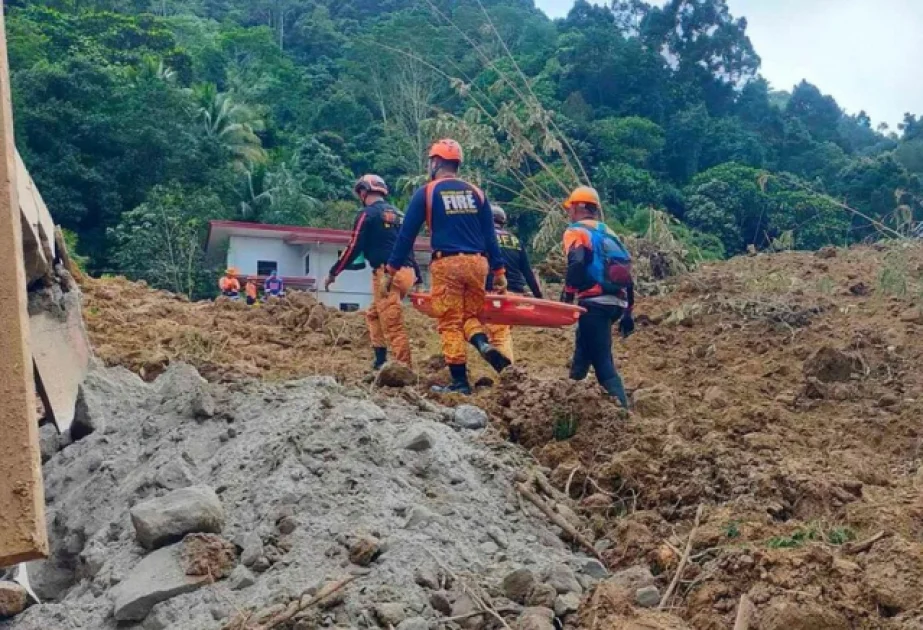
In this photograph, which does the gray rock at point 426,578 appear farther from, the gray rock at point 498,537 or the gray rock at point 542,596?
the gray rock at point 498,537

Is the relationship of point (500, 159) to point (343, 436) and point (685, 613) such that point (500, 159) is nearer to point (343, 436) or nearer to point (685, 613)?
point (343, 436)

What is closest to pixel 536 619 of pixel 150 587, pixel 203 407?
pixel 150 587

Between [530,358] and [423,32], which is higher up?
[423,32]

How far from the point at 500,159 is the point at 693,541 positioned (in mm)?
8215

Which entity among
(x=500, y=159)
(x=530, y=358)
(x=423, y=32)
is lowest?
(x=530, y=358)

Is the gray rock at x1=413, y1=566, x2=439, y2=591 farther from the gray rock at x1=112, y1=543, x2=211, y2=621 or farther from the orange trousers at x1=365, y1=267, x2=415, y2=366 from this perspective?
the orange trousers at x1=365, y1=267, x2=415, y2=366

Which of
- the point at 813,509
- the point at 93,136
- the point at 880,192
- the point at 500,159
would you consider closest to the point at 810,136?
the point at 880,192

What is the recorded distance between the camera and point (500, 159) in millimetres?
11797

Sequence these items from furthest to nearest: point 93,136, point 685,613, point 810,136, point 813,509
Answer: point 810,136
point 93,136
point 813,509
point 685,613

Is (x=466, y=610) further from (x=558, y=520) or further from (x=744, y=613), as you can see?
(x=558, y=520)

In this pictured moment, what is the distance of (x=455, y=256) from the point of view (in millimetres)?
6906

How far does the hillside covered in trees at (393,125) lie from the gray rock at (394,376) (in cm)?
615

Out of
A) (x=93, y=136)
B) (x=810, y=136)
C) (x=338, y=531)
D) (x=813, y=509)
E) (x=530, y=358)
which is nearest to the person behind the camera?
(x=338, y=531)

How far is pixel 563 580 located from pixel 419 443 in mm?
1160
